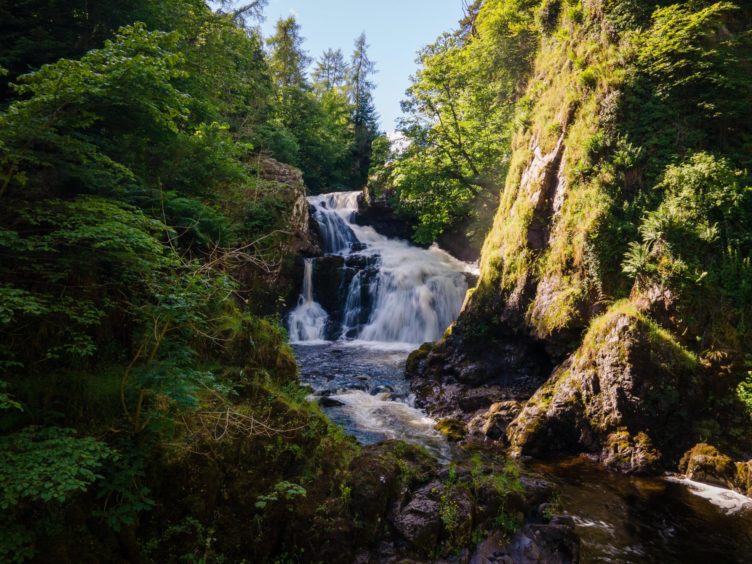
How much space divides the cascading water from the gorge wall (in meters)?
1.67

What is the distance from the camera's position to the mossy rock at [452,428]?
927 cm

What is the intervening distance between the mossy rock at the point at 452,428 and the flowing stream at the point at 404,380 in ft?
0.80

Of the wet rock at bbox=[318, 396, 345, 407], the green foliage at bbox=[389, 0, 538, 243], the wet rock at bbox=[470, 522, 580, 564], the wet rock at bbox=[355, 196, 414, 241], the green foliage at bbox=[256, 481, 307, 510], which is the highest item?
the green foliage at bbox=[389, 0, 538, 243]

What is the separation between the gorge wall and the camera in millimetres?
8070

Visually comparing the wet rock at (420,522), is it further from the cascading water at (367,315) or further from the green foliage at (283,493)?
the cascading water at (367,315)

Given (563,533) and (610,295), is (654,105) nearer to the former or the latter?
(610,295)

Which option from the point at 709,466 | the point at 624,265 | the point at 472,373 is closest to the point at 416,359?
the point at 472,373

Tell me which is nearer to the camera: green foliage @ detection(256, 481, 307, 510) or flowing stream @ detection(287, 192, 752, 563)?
green foliage @ detection(256, 481, 307, 510)

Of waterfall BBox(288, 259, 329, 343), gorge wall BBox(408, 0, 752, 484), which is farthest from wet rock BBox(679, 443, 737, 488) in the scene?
waterfall BBox(288, 259, 329, 343)

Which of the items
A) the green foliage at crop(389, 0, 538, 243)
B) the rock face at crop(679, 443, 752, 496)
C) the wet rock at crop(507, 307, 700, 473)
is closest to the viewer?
the rock face at crop(679, 443, 752, 496)

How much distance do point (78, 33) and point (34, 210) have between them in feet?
18.2

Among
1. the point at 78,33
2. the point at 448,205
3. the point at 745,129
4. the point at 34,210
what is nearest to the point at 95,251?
the point at 34,210

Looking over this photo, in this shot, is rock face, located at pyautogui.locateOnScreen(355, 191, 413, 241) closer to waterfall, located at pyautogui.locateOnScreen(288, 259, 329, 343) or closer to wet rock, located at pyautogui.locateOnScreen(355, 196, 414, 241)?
wet rock, located at pyautogui.locateOnScreen(355, 196, 414, 241)

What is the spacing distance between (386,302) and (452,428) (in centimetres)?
967
